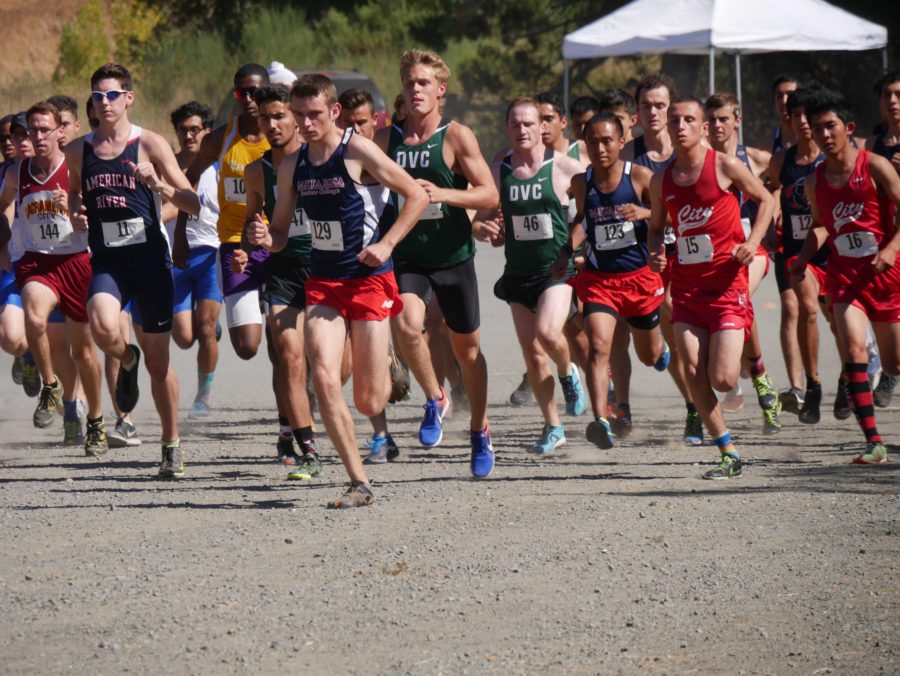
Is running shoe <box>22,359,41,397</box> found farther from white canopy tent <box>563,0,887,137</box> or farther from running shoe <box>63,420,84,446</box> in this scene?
white canopy tent <box>563,0,887,137</box>

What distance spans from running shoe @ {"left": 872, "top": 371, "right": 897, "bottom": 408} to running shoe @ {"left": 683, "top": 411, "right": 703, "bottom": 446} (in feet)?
5.13

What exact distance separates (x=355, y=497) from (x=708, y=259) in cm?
228

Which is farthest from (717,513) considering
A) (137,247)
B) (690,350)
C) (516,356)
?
(516,356)

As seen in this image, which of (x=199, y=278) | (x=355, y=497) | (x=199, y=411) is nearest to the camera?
(x=355, y=497)

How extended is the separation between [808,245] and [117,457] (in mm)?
4241

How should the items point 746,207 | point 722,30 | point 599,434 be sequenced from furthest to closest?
1. point 722,30
2. point 746,207
3. point 599,434

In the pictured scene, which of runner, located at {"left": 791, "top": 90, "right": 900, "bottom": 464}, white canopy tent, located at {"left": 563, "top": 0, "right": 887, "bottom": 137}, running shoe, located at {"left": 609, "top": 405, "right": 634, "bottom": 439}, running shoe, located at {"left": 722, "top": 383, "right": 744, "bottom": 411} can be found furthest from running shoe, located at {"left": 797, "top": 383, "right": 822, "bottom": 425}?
white canopy tent, located at {"left": 563, "top": 0, "right": 887, "bottom": 137}

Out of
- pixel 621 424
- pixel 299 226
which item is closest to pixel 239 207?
pixel 299 226

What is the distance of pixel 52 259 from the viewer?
9.30 meters

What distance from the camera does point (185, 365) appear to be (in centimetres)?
1304

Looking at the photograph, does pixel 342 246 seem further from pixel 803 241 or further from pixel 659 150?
pixel 803 241

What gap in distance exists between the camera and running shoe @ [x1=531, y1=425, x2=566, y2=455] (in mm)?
8961

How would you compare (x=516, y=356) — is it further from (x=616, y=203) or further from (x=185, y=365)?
(x=616, y=203)

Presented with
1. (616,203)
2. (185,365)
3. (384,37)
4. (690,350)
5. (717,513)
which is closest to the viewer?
(717,513)
